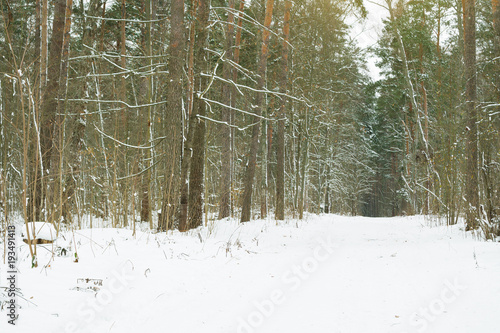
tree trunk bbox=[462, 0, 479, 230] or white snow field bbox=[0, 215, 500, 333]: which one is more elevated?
tree trunk bbox=[462, 0, 479, 230]

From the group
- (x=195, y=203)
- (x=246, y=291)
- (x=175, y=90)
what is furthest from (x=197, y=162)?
(x=246, y=291)

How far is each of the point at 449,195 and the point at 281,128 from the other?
4987mm

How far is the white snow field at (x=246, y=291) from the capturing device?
2352 mm

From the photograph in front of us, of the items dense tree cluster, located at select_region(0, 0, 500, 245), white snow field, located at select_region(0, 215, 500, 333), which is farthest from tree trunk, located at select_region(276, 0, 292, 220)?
white snow field, located at select_region(0, 215, 500, 333)

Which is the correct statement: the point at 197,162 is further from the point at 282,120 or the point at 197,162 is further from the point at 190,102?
the point at 282,120

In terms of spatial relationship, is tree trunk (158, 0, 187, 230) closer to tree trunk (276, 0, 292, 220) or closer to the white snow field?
the white snow field

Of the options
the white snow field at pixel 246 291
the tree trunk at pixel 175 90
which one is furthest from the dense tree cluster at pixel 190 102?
the white snow field at pixel 246 291

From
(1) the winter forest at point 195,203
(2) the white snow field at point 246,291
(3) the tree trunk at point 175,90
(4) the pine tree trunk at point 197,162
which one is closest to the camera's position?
(2) the white snow field at point 246,291

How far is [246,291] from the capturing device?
129 inches

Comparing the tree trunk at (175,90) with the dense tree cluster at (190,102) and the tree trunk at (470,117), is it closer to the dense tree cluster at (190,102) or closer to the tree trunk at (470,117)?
the dense tree cluster at (190,102)

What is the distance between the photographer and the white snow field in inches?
92.6

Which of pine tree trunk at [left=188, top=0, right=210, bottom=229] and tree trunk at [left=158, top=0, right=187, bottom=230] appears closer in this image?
tree trunk at [left=158, top=0, right=187, bottom=230]

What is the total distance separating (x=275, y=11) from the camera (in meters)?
11.2

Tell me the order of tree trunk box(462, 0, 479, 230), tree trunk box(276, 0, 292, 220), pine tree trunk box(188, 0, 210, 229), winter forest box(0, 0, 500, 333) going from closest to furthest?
winter forest box(0, 0, 500, 333)
tree trunk box(462, 0, 479, 230)
pine tree trunk box(188, 0, 210, 229)
tree trunk box(276, 0, 292, 220)
